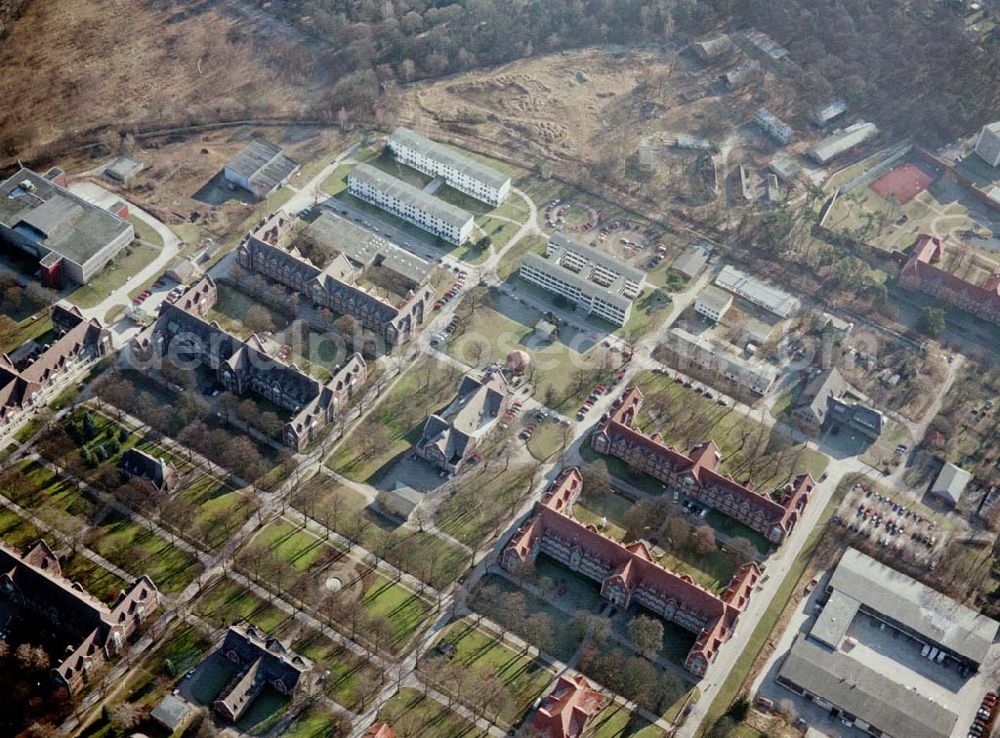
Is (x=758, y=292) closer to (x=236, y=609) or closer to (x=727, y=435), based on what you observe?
(x=727, y=435)

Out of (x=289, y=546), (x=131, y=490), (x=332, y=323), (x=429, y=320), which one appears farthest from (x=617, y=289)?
(x=131, y=490)

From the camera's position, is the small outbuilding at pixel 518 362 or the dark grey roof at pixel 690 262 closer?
the small outbuilding at pixel 518 362

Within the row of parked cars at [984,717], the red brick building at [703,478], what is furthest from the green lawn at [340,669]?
the row of parked cars at [984,717]

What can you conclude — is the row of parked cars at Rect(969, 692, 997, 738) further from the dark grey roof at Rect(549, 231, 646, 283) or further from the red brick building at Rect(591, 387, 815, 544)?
the dark grey roof at Rect(549, 231, 646, 283)

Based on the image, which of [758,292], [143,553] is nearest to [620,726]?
[143,553]

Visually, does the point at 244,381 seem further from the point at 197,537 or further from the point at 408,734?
the point at 408,734

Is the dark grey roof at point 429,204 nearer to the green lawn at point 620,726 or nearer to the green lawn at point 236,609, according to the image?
the green lawn at point 236,609
